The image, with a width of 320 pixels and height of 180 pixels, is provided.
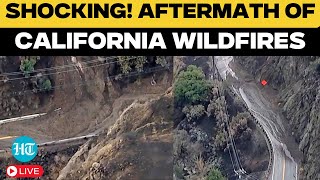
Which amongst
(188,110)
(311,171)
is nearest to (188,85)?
(188,110)

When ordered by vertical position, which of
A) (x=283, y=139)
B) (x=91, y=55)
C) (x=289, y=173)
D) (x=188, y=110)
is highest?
(x=91, y=55)

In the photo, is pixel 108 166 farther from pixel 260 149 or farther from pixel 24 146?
pixel 260 149

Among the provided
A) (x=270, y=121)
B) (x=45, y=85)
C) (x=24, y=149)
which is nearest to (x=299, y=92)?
(x=270, y=121)

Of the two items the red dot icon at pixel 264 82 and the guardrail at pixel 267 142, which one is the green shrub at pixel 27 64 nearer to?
the guardrail at pixel 267 142

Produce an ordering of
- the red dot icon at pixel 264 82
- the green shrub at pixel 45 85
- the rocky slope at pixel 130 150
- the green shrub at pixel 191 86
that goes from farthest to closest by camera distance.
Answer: the red dot icon at pixel 264 82 < the green shrub at pixel 191 86 < the green shrub at pixel 45 85 < the rocky slope at pixel 130 150

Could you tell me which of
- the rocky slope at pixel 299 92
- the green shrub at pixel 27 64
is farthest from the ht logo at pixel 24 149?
the rocky slope at pixel 299 92

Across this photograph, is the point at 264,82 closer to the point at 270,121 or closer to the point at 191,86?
the point at 270,121

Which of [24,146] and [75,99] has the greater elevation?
[75,99]
